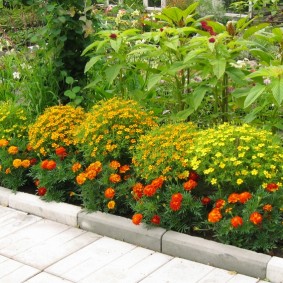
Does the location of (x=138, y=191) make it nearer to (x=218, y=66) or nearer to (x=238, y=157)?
(x=238, y=157)

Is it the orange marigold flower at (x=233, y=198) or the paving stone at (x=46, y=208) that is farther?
the paving stone at (x=46, y=208)

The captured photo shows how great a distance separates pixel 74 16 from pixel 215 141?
2.25m

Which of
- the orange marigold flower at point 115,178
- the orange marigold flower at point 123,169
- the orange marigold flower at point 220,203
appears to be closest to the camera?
the orange marigold flower at point 220,203

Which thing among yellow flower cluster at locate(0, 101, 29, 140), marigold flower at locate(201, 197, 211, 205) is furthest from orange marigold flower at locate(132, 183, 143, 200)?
yellow flower cluster at locate(0, 101, 29, 140)

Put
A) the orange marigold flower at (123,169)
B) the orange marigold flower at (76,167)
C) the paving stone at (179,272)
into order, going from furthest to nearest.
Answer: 1. the orange marigold flower at (76,167)
2. the orange marigold flower at (123,169)
3. the paving stone at (179,272)

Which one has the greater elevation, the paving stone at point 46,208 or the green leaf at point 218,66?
the green leaf at point 218,66

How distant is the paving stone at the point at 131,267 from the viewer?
11.1 ft

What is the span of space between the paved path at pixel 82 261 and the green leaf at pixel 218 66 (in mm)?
1254

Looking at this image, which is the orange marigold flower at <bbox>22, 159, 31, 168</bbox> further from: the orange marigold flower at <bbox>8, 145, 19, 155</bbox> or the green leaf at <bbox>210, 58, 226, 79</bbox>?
the green leaf at <bbox>210, 58, 226, 79</bbox>

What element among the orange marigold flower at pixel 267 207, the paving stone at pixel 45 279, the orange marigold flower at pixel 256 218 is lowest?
the paving stone at pixel 45 279

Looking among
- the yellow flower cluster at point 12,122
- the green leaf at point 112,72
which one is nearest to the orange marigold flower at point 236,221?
the green leaf at point 112,72

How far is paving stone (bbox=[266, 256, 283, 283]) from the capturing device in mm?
3197

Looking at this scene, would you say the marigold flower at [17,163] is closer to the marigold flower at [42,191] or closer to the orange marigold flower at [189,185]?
the marigold flower at [42,191]

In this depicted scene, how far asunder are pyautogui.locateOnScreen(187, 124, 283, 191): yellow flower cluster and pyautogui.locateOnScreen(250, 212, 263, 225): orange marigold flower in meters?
0.23
